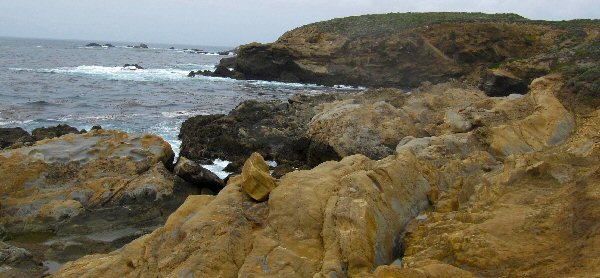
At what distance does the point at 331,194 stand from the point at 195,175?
22.6 feet

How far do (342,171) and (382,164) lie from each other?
0.70 m

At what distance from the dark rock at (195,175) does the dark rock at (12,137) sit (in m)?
8.27

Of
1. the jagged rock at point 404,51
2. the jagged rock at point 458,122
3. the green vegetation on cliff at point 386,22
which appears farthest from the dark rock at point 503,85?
the green vegetation on cliff at point 386,22

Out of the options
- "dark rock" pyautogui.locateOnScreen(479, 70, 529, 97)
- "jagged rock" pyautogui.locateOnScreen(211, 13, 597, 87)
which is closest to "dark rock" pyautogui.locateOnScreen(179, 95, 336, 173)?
"dark rock" pyautogui.locateOnScreen(479, 70, 529, 97)

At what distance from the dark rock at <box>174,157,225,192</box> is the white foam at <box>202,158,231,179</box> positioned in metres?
2.76

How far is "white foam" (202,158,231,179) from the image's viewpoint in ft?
55.5

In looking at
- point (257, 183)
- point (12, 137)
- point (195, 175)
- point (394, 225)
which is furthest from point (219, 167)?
point (394, 225)

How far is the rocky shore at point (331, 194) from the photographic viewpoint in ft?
19.8

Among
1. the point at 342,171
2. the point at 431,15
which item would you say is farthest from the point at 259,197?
the point at 431,15

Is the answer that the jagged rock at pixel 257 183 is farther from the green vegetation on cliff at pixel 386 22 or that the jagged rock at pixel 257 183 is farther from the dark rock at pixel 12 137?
the green vegetation on cliff at pixel 386 22

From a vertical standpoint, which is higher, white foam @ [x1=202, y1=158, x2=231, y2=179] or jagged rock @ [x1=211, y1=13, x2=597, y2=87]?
jagged rock @ [x1=211, y1=13, x2=597, y2=87]

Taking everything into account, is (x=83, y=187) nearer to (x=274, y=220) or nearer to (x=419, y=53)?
(x=274, y=220)

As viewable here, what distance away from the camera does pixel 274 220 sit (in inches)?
282

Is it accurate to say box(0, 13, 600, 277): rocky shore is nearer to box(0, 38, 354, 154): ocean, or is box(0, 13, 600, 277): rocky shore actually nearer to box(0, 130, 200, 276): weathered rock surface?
box(0, 130, 200, 276): weathered rock surface
